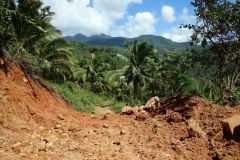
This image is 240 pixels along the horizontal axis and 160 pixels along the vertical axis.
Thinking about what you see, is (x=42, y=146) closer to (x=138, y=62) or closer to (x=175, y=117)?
(x=175, y=117)

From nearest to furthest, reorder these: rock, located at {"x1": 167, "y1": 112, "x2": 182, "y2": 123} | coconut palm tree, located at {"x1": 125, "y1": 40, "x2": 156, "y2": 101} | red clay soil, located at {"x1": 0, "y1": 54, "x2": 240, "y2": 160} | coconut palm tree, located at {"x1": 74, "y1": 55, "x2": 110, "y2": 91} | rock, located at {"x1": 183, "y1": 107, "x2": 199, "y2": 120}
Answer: red clay soil, located at {"x1": 0, "y1": 54, "x2": 240, "y2": 160} → rock, located at {"x1": 183, "y1": 107, "x2": 199, "y2": 120} → rock, located at {"x1": 167, "y1": 112, "x2": 182, "y2": 123} → coconut palm tree, located at {"x1": 125, "y1": 40, "x2": 156, "y2": 101} → coconut palm tree, located at {"x1": 74, "y1": 55, "x2": 110, "y2": 91}

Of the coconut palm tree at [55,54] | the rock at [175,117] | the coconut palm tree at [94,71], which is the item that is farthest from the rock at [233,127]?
the coconut palm tree at [94,71]

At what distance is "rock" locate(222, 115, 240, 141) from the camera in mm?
5109

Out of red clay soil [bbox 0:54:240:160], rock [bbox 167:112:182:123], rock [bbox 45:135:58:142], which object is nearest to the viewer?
red clay soil [bbox 0:54:240:160]

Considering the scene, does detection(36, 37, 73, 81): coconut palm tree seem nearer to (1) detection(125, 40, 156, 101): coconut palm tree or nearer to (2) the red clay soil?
(1) detection(125, 40, 156, 101): coconut palm tree

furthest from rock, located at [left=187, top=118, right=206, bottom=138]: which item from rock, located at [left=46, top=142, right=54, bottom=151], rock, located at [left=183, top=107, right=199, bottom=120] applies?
rock, located at [left=46, top=142, right=54, bottom=151]

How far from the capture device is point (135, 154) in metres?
5.06

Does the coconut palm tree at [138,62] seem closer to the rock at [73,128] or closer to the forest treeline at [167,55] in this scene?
the forest treeline at [167,55]

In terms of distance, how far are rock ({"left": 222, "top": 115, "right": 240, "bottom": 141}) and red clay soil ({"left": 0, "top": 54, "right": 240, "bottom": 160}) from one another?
16cm

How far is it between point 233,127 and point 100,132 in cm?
331

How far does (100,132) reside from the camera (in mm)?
6258

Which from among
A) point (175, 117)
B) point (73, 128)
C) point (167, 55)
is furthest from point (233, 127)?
point (167, 55)

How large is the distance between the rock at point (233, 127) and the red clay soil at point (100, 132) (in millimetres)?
159

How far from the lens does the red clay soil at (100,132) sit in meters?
4.75
